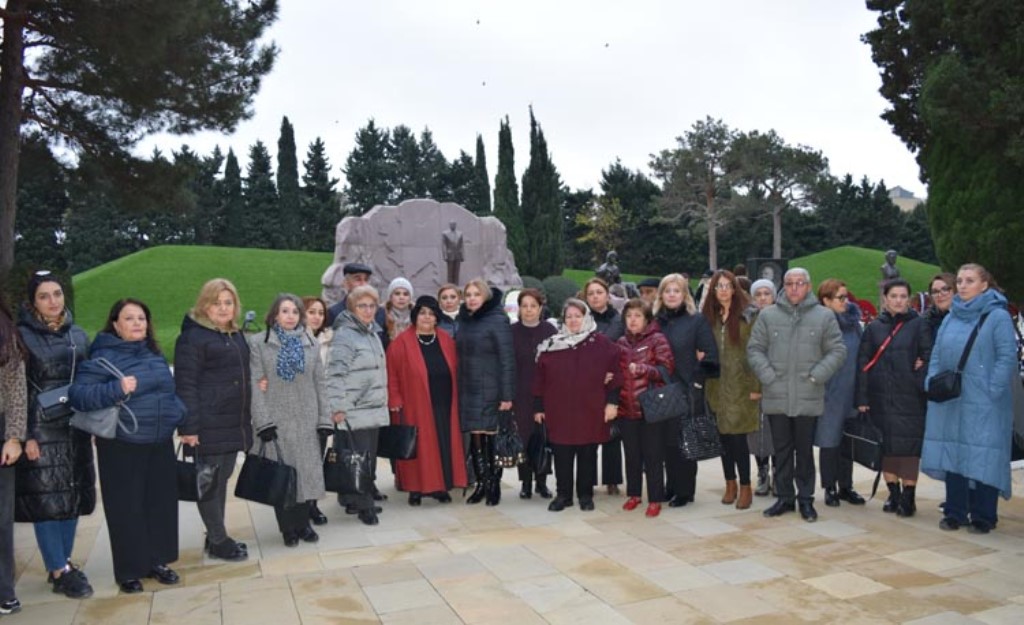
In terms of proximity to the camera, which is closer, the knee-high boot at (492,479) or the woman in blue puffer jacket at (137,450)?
the woman in blue puffer jacket at (137,450)

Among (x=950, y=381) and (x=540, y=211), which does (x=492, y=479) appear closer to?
(x=950, y=381)

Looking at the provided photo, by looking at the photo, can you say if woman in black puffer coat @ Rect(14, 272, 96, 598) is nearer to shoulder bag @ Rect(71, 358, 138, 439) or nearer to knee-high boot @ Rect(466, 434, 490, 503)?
shoulder bag @ Rect(71, 358, 138, 439)

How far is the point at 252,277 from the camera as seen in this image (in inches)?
1193

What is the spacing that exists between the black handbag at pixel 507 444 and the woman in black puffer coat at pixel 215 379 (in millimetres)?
1827

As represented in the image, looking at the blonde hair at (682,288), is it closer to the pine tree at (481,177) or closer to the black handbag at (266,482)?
the black handbag at (266,482)

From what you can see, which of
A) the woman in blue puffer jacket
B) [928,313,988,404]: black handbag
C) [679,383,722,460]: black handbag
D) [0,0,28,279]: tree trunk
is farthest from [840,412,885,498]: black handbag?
[0,0,28,279]: tree trunk

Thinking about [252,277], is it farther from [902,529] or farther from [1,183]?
[902,529]

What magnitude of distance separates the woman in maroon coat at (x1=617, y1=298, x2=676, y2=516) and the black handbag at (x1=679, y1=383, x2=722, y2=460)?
7.6 inches

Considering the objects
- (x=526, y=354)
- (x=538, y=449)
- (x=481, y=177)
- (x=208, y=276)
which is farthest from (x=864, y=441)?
(x=481, y=177)

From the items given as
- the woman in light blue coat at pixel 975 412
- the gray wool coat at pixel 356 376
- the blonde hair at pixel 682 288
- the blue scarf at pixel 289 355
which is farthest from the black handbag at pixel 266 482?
the woman in light blue coat at pixel 975 412

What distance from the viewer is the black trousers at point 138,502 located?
415cm

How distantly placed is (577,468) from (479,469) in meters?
0.82

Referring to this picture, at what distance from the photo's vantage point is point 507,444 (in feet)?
19.0

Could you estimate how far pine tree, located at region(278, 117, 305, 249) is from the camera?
144 feet
